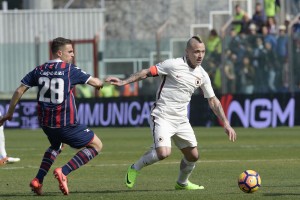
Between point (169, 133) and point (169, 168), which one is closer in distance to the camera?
point (169, 133)

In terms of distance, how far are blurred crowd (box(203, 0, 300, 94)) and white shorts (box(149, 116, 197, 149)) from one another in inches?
646

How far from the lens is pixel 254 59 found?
30.2 m

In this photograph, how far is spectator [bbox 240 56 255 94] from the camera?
30.3 meters

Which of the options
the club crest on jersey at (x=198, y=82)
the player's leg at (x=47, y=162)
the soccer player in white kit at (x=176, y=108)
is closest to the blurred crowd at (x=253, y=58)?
the club crest on jersey at (x=198, y=82)

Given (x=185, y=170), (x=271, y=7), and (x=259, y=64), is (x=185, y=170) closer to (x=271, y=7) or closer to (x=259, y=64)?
(x=259, y=64)

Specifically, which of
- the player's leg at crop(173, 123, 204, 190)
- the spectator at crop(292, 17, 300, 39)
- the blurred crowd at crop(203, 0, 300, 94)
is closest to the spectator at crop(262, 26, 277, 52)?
the blurred crowd at crop(203, 0, 300, 94)

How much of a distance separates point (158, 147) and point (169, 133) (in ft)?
0.84

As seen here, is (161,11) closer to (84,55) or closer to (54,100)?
(84,55)

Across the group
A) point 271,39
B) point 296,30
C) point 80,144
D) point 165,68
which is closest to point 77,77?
point 80,144

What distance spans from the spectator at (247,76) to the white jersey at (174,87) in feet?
55.0

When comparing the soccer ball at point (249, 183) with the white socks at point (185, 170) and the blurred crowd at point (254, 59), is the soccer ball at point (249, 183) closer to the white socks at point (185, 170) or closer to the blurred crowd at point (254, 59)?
the white socks at point (185, 170)

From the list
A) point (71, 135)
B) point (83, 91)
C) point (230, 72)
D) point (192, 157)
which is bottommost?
point (83, 91)

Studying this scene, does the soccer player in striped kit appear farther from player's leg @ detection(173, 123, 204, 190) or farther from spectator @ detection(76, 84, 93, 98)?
spectator @ detection(76, 84, 93, 98)

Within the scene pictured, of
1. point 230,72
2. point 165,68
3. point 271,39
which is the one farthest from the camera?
point 230,72
